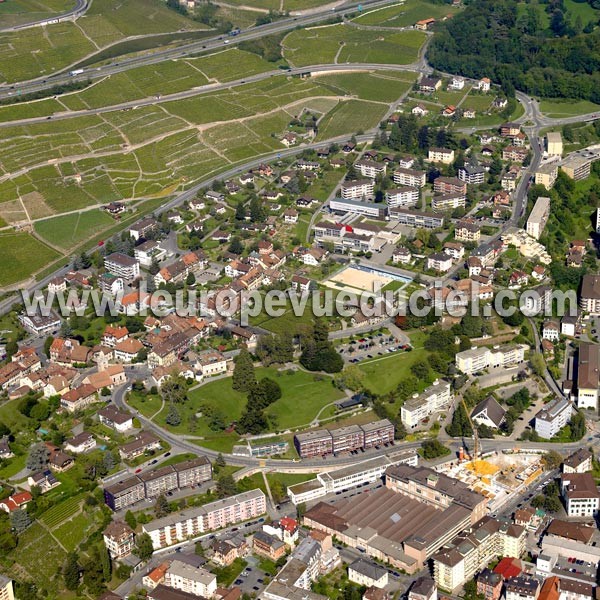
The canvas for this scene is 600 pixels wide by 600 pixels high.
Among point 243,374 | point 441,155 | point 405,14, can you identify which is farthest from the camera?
point 405,14

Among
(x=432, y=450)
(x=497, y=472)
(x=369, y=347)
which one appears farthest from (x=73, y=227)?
(x=497, y=472)

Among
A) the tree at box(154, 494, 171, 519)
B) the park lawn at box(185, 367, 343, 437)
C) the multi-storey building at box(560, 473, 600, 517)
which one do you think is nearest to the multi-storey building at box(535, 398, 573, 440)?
the multi-storey building at box(560, 473, 600, 517)

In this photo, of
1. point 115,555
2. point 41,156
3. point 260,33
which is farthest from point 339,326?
point 260,33

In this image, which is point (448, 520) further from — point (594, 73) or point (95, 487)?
point (594, 73)

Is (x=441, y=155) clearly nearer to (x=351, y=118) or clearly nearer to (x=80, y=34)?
(x=351, y=118)

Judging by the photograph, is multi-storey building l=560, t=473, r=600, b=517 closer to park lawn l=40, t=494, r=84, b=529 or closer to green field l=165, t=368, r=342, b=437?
green field l=165, t=368, r=342, b=437

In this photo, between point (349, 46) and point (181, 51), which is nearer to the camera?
point (181, 51)

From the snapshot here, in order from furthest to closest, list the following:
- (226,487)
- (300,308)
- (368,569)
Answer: (300,308)
(226,487)
(368,569)
